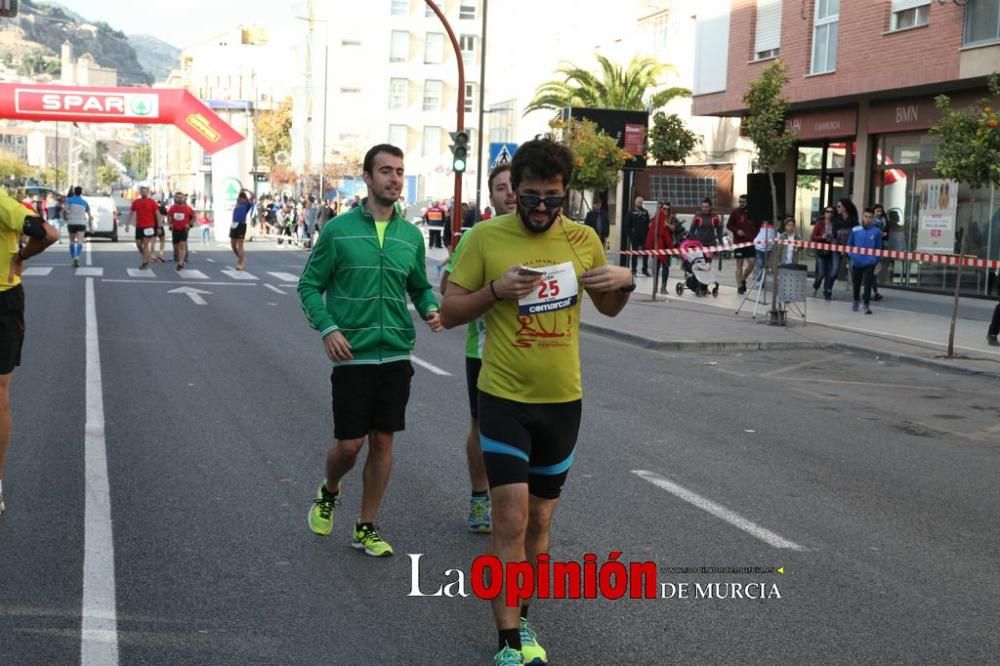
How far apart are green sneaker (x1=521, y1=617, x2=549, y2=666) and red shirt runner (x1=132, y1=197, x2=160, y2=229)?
91.6 ft

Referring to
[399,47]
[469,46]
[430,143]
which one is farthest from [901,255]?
[469,46]

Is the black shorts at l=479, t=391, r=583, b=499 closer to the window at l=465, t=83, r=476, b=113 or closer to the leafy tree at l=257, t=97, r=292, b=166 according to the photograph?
the window at l=465, t=83, r=476, b=113

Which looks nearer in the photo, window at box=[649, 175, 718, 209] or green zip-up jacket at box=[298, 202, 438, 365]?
green zip-up jacket at box=[298, 202, 438, 365]

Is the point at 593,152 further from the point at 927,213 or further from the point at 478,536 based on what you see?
the point at 478,536

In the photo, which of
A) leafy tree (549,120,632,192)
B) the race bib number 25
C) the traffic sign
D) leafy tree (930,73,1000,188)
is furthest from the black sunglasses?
leafy tree (549,120,632,192)

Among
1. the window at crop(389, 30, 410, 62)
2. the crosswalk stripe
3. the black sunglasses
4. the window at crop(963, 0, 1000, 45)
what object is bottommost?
the crosswalk stripe

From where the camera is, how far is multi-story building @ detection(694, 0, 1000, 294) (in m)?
24.3

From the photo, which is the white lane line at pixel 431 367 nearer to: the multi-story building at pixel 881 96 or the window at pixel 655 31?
the multi-story building at pixel 881 96

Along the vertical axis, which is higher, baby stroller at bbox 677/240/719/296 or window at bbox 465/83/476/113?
window at bbox 465/83/476/113

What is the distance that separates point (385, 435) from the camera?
6.24m

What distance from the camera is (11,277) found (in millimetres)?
6902

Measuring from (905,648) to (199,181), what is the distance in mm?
149351

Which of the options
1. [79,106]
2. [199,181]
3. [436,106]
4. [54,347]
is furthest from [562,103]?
[199,181]

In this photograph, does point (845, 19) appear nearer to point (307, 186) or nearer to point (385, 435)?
point (385, 435)
